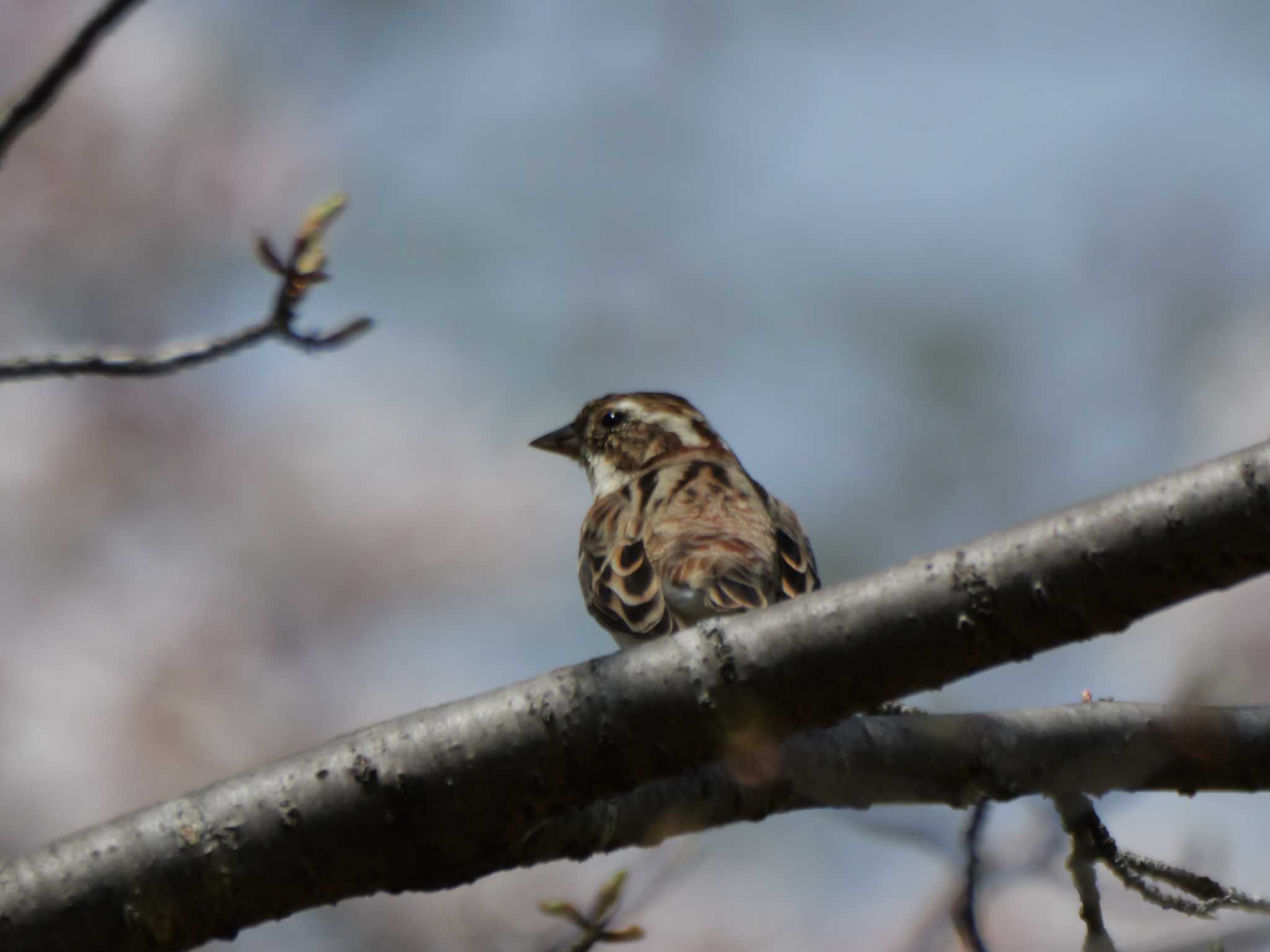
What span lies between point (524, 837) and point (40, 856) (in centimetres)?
77

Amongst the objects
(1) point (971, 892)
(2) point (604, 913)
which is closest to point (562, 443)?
(2) point (604, 913)

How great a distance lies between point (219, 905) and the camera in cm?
257

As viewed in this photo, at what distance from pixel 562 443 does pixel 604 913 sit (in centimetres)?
369

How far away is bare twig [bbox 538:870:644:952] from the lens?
114 inches

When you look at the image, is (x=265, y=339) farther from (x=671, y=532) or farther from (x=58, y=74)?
(x=671, y=532)

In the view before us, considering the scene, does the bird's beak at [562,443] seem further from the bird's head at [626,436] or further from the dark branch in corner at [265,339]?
the dark branch in corner at [265,339]

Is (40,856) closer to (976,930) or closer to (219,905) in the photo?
(219,905)

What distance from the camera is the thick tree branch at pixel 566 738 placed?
2428 mm

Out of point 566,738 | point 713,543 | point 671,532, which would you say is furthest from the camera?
point 671,532

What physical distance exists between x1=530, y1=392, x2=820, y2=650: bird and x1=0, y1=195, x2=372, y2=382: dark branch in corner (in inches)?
52.2

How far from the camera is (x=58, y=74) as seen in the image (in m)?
2.04

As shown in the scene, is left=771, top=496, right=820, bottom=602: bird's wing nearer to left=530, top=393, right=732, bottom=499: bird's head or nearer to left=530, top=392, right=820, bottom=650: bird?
left=530, top=392, right=820, bottom=650: bird

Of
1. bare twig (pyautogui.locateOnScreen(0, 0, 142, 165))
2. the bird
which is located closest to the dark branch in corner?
bare twig (pyautogui.locateOnScreen(0, 0, 142, 165))

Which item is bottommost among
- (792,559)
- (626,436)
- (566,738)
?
(566,738)
